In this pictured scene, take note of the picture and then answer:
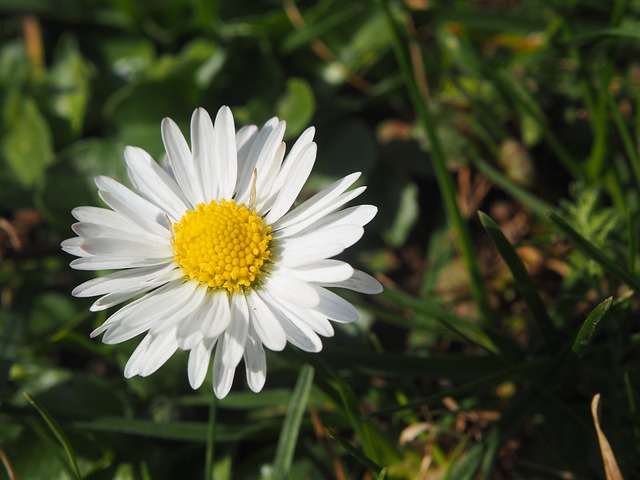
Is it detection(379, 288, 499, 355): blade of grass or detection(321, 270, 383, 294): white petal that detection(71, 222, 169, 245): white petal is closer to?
detection(321, 270, 383, 294): white petal

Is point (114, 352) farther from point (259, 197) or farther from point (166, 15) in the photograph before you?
point (166, 15)

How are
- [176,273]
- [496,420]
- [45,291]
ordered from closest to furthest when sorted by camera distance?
[176,273], [496,420], [45,291]

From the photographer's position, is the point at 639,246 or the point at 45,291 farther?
the point at 45,291

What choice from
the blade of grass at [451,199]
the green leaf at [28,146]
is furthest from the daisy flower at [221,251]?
the green leaf at [28,146]

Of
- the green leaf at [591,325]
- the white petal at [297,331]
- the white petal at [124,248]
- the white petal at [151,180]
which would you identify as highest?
the white petal at [151,180]

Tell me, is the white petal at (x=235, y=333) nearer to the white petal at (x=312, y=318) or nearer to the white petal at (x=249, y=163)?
the white petal at (x=312, y=318)

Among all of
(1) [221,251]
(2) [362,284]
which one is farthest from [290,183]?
(2) [362,284]

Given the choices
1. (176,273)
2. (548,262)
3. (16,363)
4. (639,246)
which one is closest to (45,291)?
(16,363)
